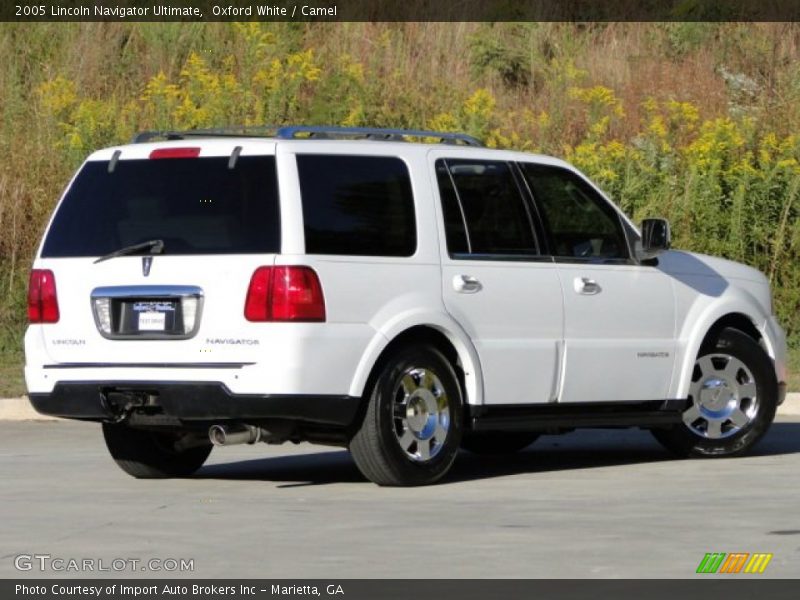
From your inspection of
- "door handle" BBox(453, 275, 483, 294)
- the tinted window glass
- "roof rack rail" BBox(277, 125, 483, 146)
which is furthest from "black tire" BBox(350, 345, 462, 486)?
"roof rack rail" BBox(277, 125, 483, 146)

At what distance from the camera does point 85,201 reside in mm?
11656

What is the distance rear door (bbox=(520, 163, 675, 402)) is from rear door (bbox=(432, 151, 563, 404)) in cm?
14

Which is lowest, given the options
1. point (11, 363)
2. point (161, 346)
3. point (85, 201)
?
point (11, 363)

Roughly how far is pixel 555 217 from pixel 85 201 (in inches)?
110

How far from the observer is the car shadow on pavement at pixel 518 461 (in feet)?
41.2

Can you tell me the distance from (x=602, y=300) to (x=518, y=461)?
1576mm

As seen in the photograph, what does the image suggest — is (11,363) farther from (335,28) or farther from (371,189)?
(335,28)

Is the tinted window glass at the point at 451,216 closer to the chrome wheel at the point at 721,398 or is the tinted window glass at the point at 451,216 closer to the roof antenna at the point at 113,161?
the roof antenna at the point at 113,161

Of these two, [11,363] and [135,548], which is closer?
[135,548]

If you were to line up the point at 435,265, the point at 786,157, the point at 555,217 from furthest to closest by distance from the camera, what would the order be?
the point at 786,157 → the point at 555,217 → the point at 435,265
